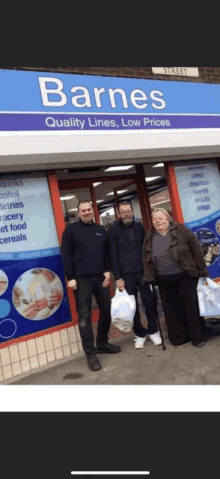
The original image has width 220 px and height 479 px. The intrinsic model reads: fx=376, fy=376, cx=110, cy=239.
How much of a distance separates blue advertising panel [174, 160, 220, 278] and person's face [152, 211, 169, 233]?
68.2 inches

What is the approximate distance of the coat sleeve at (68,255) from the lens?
172 inches

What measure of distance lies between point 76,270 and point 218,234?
3.17 meters

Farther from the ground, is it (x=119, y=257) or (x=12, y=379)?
(x=119, y=257)

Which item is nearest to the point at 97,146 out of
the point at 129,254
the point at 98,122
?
the point at 98,122

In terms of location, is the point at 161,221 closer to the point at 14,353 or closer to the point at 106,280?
the point at 106,280

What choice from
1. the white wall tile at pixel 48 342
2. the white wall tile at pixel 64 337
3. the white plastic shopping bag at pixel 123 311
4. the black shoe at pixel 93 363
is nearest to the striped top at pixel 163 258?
the white plastic shopping bag at pixel 123 311

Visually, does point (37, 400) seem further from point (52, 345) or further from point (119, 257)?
point (119, 257)

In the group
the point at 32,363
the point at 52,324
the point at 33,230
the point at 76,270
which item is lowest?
the point at 32,363

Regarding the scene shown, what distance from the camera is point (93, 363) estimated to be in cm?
438

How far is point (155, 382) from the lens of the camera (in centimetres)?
389

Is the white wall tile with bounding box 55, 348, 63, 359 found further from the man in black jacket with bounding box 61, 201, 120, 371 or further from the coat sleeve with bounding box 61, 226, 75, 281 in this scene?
the coat sleeve with bounding box 61, 226, 75, 281
